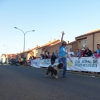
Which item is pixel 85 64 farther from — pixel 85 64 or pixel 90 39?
pixel 90 39

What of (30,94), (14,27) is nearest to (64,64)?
(30,94)

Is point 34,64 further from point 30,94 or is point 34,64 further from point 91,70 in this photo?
point 30,94

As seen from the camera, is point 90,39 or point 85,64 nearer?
point 85,64

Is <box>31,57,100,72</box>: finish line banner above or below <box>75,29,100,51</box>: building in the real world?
below

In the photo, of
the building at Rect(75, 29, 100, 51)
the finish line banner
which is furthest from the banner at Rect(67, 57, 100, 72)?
the building at Rect(75, 29, 100, 51)

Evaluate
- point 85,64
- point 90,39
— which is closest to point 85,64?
point 85,64

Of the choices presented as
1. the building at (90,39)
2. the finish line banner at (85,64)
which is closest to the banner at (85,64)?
the finish line banner at (85,64)

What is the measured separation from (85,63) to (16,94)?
9.99 m

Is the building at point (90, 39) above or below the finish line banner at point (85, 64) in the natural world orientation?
above

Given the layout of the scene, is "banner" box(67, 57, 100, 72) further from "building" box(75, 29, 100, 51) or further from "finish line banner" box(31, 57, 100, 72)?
"building" box(75, 29, 100, 51)

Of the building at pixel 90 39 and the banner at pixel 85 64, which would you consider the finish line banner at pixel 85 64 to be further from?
the building at pixel 90 39

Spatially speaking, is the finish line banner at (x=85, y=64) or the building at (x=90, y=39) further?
the building at (x=90, y=39)

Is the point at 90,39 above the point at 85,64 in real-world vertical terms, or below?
above

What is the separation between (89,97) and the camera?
5.95 meters
